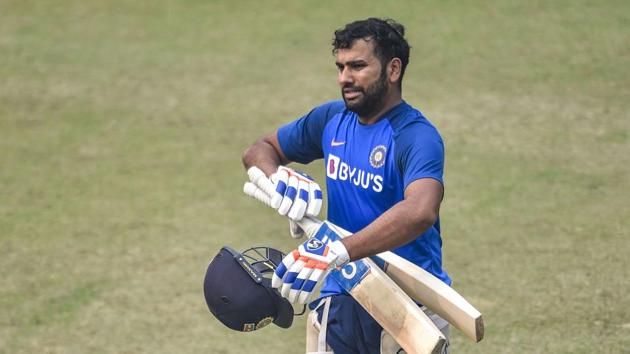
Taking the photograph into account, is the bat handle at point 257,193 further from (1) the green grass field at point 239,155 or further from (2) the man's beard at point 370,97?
(1) the green grass field at point 239,155

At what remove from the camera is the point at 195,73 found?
46.3 ft

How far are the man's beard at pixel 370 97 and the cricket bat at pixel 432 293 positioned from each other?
0.61 meters

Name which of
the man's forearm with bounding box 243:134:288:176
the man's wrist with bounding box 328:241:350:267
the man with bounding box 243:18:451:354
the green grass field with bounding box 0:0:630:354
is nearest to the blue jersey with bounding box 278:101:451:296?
the man with bounding box 243:18:451:354

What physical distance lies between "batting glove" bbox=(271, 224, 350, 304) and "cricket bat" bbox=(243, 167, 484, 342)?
20.0 inches

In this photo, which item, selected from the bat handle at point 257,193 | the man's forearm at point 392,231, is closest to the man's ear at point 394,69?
the man's forearm at point 392,231

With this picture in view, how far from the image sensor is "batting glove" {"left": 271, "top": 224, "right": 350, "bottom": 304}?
5.16 metres

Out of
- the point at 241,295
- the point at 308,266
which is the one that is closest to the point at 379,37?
the point at 308,266

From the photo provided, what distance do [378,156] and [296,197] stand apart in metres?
0.47

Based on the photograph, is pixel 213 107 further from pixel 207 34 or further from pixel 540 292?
pixel 540 292

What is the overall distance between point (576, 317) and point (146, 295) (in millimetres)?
3503

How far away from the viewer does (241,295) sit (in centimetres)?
589

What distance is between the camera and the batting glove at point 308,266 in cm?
516

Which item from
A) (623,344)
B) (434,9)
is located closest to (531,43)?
(434,9)

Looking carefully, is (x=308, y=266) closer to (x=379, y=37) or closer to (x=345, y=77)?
(x=345, y=77)
